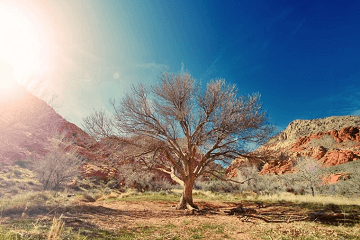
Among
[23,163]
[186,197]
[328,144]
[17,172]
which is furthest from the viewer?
[328,144]

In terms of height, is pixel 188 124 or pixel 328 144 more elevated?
pixel 328 144

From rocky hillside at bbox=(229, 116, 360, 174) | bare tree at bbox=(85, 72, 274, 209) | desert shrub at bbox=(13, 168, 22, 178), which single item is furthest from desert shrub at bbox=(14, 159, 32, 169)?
rocky hillside at bbox=(229, 116, 360, 174)

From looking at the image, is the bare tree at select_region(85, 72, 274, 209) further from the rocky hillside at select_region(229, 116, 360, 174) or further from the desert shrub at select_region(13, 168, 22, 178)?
the rocky hillside at select_region(229, 116, 360, 174)

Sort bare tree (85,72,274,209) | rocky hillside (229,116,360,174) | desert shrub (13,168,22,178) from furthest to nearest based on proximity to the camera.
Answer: rocky hillside (229,116,360,174), desert shrub (13,168,22,178), bare tree (85,72,274,209)

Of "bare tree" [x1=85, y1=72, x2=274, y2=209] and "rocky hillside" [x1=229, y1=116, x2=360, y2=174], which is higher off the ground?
"rocky hillside" [x1=229, y1=116, x2=360, y2=174]

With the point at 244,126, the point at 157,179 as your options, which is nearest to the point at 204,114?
the point at 244,126

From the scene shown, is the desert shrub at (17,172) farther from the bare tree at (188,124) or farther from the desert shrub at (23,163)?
the bare tree at (188,124)

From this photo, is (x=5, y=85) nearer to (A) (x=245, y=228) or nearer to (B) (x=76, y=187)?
(B) (x=76, y=187)

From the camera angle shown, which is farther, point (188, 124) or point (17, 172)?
point (17, 172)

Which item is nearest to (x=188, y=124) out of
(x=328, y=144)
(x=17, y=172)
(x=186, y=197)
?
(x=186, y=197)

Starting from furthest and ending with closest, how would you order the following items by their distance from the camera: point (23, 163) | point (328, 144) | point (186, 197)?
point (328, 144), point (23, 163), point (186, 197)

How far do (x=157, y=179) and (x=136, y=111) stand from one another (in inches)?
718

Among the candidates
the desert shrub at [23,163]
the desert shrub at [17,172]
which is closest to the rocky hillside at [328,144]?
the desert shrub at [17,172]

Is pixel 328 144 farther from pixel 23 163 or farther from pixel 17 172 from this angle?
pixel 23 163
